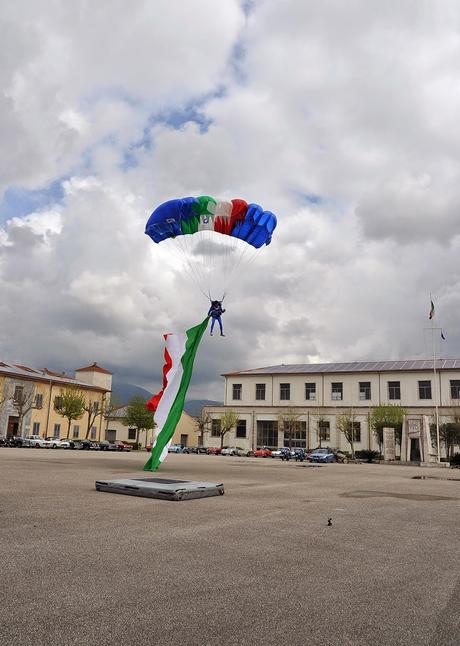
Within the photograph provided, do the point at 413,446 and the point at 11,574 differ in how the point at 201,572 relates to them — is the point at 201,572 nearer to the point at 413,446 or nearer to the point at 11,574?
the point at 11,574

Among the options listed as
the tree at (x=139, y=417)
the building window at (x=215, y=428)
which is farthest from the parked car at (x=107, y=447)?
the building window at (x=215, y=428)

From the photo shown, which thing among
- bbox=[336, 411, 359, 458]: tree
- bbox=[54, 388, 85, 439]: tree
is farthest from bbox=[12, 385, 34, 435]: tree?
bbox=[336, 411, 359, 458]: tree

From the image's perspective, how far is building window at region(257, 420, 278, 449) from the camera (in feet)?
267

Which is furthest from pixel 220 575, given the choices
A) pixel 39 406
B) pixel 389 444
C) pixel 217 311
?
pixel 39 406

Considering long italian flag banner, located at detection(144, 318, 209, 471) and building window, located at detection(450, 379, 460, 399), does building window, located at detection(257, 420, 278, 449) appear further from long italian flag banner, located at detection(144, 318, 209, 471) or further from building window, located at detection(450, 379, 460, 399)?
long italian flag banner, located at detection(144, 318, 209, 471)

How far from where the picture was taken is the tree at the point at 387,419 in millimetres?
66125

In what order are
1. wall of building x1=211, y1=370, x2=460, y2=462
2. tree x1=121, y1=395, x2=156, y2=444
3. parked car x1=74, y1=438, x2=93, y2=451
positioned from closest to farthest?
→ parked car x1=74, y1=438, x2=93, y2=451 < wall of building x1=211, y1=370, x2=460, y2=462 < tree x1=121, y1=395, x2=156, y2=444

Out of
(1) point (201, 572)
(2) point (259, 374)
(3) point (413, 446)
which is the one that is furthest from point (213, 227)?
(2) point (259, 374)

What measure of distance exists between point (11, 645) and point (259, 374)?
8153 centimetres

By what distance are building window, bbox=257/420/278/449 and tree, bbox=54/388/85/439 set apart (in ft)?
86.9

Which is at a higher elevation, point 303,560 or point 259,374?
point 259,374

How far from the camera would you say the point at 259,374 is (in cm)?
8550

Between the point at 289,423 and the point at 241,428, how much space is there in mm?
8752

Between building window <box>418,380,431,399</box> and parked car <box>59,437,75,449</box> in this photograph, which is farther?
building window <box>418,380,431,399</box>
